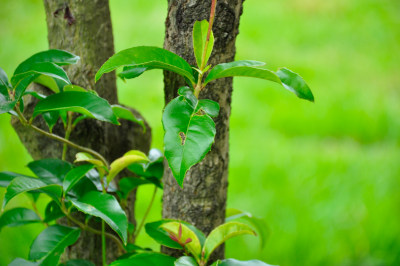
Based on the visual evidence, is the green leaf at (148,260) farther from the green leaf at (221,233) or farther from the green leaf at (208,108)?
the green leaf at (208,108)

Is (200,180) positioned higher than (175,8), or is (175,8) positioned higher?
(175,8)

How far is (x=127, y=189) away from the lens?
864 mm

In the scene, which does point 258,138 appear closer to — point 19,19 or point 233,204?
point 233,204

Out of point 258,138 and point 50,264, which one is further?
point 258,138

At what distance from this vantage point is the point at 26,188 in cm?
64

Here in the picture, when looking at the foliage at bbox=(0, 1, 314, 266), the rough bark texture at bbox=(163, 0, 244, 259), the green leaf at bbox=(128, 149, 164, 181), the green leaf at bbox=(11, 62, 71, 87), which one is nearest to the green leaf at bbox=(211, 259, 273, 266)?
the foliage at bbox=(0, 1, 314, 266)

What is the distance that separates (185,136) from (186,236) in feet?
0.76

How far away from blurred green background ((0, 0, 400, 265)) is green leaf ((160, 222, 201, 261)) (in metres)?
0.97

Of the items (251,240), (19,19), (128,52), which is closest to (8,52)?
(19,19)

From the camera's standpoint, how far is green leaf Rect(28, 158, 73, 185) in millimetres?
788

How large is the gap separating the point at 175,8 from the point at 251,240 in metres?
1.18

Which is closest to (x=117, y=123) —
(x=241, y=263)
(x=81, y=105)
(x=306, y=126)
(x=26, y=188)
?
(x=81, y=105)

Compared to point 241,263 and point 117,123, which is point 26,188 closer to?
point 117,123

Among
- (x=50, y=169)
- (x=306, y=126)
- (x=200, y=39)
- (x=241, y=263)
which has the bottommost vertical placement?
(x=306, y=126)
